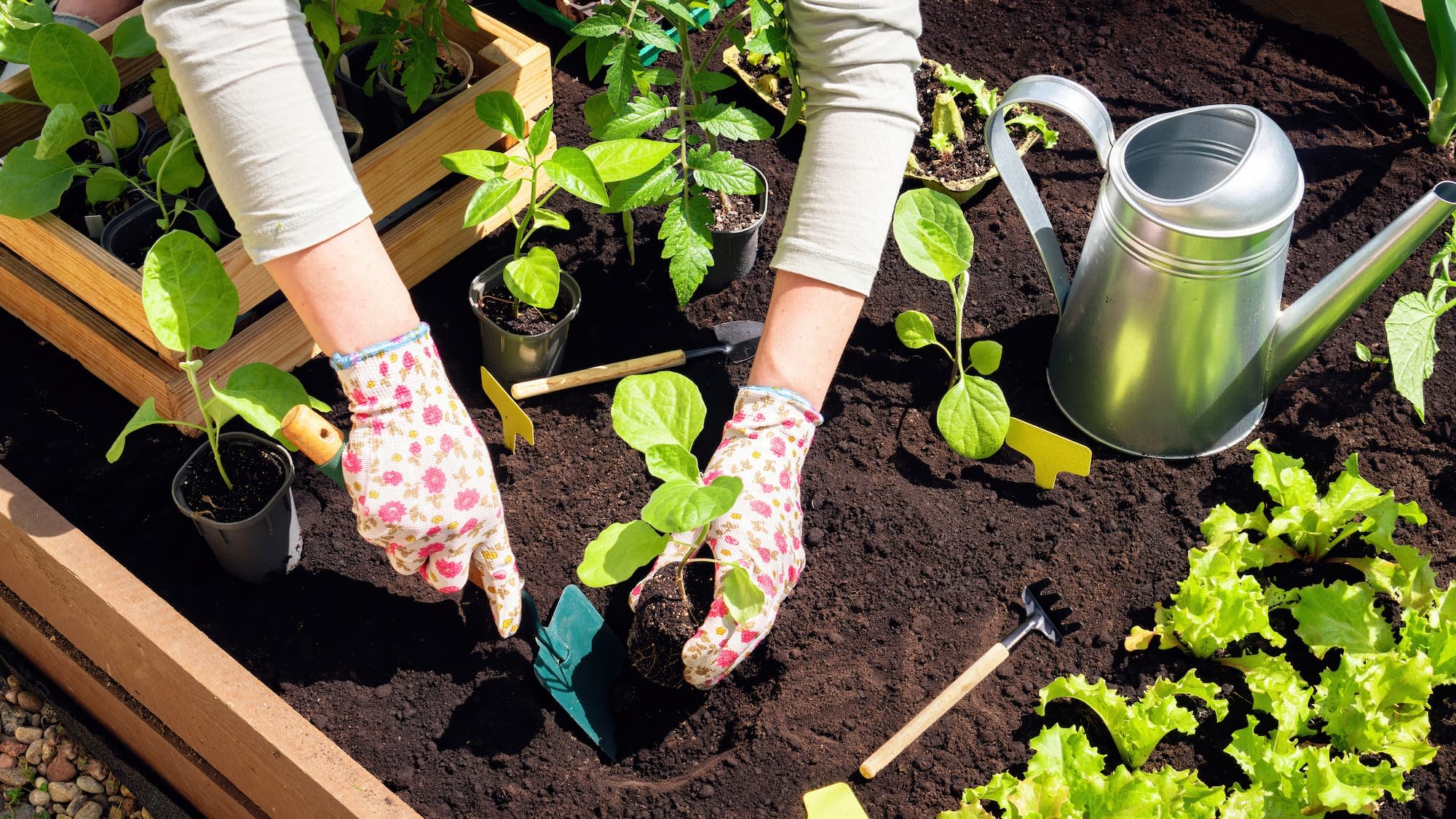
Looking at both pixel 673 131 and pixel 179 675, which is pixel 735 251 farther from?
pixel 179 675

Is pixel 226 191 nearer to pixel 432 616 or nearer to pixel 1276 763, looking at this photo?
pixel 432 616

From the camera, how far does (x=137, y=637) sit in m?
1.24

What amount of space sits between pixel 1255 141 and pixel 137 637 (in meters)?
1.32

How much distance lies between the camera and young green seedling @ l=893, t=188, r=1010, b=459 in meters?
1.43

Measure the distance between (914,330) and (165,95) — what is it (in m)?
0.98

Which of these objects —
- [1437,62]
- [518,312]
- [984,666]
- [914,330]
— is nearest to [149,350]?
[518,312]

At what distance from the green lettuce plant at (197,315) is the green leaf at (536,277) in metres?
0.27

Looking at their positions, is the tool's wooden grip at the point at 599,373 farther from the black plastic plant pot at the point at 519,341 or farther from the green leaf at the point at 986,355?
the green leaf at the point at 986,355

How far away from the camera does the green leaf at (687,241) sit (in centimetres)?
142

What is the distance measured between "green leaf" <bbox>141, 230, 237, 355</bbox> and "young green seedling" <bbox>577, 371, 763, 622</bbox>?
16.7 inches

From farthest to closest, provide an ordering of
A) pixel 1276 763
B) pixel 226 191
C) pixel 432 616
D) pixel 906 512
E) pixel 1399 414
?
pixel 1399 414
pixel 906 512
pixel 432 616
pixel 1276 763
pixel 226 191

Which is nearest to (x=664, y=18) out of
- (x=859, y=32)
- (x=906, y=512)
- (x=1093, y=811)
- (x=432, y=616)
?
(x=859, y=32)

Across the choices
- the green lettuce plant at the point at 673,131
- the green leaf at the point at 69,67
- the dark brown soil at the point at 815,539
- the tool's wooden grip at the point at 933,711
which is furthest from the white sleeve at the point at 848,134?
the green leaf at the point at 69,67

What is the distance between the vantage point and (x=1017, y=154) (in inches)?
58.7
